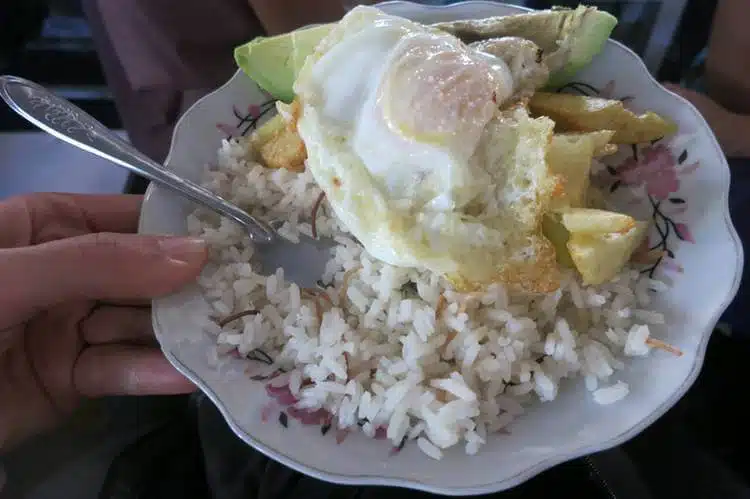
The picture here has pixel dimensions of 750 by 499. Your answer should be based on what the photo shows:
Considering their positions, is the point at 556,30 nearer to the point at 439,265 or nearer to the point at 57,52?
the point at 439,265

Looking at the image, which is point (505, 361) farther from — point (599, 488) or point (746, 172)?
point (746, 172)

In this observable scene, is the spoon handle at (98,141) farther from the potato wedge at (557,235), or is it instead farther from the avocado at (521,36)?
the potato wedge at (557,235)

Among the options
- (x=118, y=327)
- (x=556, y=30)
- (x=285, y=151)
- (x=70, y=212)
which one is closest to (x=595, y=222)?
(x=556, y=30)

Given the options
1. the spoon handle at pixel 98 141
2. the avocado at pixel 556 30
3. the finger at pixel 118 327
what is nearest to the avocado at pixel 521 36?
the avocado at pixel 556 30

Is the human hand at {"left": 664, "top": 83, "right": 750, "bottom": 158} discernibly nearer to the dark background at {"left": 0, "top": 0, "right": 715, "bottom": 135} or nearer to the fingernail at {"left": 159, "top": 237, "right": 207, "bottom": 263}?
the dark background at {"left": 0, "top": 0, "right": 715, "bottom": 135}

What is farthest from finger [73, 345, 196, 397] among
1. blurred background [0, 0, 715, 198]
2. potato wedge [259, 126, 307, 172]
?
blurred background [0, 0, 715, 198]
